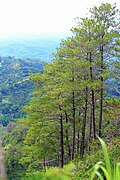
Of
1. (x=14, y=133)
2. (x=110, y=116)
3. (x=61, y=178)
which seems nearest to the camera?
(x=61, y=178)

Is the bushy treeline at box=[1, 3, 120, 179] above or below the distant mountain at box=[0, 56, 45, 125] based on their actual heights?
above

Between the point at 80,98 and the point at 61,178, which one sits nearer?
the point at 61,178

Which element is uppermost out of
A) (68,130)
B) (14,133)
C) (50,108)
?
(50,108)

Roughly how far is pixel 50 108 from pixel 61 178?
44.0ft

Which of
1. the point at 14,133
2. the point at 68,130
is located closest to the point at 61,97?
the point at 68,130

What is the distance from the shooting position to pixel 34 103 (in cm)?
→ 1511

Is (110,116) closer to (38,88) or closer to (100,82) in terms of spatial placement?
(100,82)

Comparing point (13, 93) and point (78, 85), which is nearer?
point (78, 85)

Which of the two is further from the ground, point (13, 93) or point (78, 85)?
point (78, 85)

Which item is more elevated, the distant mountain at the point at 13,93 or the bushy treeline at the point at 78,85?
the bushy treeline at the point at 78,85

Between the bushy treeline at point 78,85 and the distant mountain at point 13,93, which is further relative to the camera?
the distant mountain at point 13,93

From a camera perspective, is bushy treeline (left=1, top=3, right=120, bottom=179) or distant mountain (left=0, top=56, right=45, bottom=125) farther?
distant mountain (left=0, top=56, right=45, bottom=125)

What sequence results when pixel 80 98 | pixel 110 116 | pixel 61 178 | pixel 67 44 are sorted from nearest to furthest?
1. pixel 61 178
2. pixel 110 116
3. pixel 67 44
4. pixel 80 98

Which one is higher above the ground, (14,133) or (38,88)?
(38,88)
